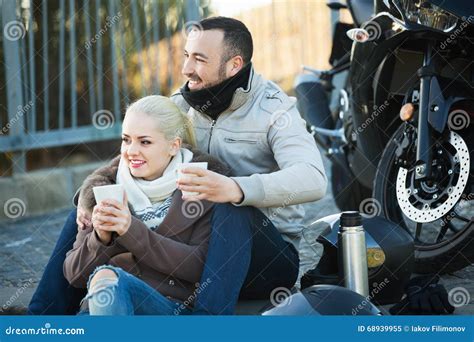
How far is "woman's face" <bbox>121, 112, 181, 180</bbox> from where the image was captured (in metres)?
3.59

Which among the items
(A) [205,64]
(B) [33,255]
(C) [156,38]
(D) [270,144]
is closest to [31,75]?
(C) [156,38]

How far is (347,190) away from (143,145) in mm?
2056

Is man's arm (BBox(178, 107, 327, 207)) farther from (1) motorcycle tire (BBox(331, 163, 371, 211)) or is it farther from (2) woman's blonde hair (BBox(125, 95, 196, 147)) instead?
(1) motorcycle tire (BBox(331, 163, 371, 211))

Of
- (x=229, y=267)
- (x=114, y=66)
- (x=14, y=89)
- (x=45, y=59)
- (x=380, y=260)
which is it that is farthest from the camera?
(x=114, y=66)

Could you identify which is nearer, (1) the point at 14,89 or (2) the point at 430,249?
(2) the point at 430,249

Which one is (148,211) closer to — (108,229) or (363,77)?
(108,229)

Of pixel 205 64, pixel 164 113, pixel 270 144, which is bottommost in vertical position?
pixel 270 144

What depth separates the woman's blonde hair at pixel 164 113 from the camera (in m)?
3.62

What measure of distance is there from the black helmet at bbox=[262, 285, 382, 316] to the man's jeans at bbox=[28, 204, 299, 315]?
8.3 inches

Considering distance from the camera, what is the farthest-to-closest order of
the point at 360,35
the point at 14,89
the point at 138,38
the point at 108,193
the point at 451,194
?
the point at 138,38, the point at 14,89, the point at 360,35, the point at 451,194, the point at 108,193

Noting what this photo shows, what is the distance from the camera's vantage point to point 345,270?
3.60 meters

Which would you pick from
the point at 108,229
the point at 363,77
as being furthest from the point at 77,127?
the point at 108,229

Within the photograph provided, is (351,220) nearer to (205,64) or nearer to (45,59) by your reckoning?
(205,64)

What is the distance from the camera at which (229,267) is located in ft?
11.1
